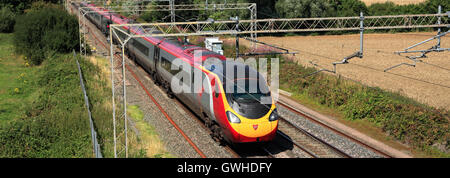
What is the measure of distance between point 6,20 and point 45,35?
24.4m

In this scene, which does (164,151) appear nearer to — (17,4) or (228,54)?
(228,54)

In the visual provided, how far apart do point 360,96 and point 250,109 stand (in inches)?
363

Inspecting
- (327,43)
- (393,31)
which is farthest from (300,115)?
(393,31)

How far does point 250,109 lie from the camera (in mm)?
14875

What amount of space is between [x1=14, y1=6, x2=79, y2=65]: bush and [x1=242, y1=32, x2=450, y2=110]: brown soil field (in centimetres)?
2111

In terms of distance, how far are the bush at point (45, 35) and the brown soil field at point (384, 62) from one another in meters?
21.1

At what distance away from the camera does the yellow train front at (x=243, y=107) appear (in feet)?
48.1

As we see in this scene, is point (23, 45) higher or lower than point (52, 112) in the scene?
higher

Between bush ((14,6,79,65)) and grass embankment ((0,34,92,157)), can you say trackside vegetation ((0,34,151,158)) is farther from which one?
bush ((14,6,79,65))

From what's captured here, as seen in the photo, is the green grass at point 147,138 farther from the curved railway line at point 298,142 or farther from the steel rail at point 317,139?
the steel rail at point 317,139

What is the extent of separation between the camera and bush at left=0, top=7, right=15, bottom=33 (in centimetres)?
5560

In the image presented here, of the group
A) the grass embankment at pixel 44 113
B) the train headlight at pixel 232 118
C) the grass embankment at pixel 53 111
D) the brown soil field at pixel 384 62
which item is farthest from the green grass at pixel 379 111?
the grass embankment at pixel 44 113

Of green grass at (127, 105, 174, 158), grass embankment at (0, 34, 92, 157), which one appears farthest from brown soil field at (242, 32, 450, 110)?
grass embankment at (0, 34, 92, 157)

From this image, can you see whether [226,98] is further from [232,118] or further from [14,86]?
[14,86]
